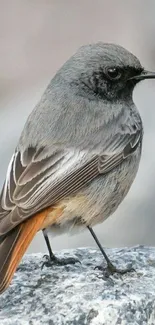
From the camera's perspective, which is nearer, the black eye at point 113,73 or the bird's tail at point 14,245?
the bird's tail at point 14,245

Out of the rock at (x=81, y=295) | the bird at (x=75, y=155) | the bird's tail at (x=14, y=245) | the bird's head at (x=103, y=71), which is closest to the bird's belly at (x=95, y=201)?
the bird at (x=75, y=155)

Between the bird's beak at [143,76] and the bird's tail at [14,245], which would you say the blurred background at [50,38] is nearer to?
the bird's beak at [143,76]

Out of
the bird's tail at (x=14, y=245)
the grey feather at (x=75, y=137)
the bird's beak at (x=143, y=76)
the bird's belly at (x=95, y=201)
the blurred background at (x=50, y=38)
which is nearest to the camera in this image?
the bird's tail at (x=14, y=245)

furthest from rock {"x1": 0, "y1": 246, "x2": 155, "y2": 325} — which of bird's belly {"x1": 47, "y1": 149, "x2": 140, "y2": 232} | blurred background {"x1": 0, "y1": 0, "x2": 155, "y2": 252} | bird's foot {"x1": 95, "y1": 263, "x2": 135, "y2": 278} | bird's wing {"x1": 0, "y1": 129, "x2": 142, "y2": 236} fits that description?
blurred background {"x1": 0, "y1": 0, "x2": 155, "y2": 252}

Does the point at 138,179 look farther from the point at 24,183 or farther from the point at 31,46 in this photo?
the point at 31,46

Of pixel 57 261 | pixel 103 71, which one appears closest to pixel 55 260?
pixel 57 261

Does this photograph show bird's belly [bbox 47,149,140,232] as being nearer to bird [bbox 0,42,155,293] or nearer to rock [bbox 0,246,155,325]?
bird [bbox 0,42,155,293]
